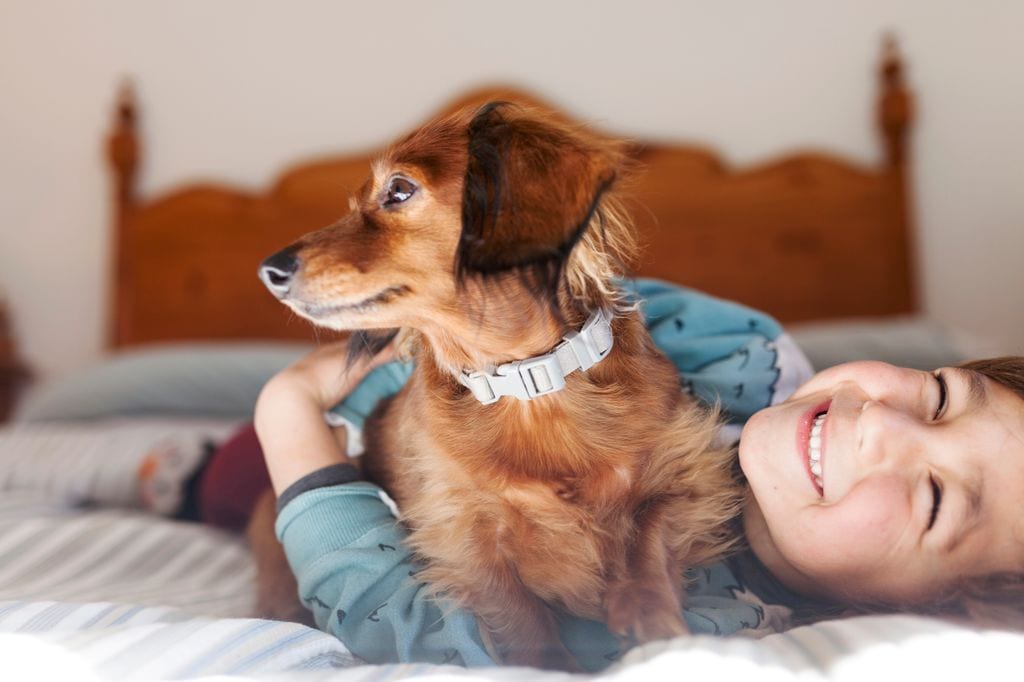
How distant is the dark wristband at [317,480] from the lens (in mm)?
766

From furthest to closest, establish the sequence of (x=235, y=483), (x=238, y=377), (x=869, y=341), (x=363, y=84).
Answer: 1. (x=363, y=84)
2. (x=238, y=377)
3. (x=869, y=341)
4. (x=235, y=483)

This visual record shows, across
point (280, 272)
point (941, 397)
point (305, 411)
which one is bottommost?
point (305, 411)

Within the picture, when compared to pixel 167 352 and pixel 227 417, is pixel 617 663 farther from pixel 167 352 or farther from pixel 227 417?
pixel 167 352

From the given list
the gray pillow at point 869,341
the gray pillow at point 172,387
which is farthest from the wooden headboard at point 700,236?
the gray pillow at point 869,341

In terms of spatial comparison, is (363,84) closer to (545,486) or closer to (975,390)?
(545,486)

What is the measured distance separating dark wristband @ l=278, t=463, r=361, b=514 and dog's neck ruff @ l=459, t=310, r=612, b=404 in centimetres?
20

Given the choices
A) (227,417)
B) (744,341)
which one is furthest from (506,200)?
(227,417)

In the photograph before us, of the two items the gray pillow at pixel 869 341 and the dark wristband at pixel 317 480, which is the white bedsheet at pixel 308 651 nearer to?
the dark wristband at pixel 317 480

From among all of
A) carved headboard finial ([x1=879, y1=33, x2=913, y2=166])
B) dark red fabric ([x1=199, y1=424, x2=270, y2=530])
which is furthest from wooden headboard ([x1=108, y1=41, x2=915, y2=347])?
dark red fabric ([x1=199, y1=424, x2=270, y2=530])

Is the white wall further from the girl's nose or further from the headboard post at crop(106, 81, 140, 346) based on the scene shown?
the girl's nose

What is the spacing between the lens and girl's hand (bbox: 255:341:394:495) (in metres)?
0.81

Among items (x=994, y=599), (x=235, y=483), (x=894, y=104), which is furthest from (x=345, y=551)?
(x=894, y=104)

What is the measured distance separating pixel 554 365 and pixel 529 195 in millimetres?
153

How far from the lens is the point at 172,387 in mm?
2092
